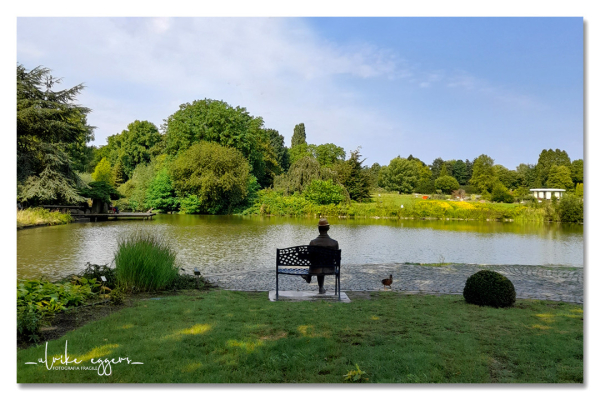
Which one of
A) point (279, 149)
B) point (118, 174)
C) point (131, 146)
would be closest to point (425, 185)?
point (279, 149)

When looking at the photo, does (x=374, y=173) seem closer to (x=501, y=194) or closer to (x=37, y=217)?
(x=501, y=194)

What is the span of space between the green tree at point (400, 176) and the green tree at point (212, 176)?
1358 cm

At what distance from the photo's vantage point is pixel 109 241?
14.5 metres

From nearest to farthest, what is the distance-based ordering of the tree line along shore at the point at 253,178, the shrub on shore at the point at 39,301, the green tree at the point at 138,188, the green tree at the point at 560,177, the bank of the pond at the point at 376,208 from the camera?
the shrub on shore at the point at 39,301, the green tree at the point at 560,177, the tree line along shore at the point at 253,178, the green tree at the point at 138,188, the bank of the pond at the point at 376,208

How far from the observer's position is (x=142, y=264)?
6227 millimetres

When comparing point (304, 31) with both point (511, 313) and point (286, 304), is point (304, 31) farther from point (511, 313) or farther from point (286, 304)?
point (511, 313)

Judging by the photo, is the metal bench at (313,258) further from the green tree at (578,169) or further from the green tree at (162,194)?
the green tree at (162,194)

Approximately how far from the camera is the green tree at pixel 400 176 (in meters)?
38.8

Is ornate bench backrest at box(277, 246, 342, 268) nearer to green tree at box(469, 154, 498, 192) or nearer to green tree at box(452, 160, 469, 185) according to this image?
green tree at box(469, 154, 498, 192)

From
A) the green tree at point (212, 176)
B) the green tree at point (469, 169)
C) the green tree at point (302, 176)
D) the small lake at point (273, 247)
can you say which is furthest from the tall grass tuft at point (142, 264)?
the green tree at point (469, 169)

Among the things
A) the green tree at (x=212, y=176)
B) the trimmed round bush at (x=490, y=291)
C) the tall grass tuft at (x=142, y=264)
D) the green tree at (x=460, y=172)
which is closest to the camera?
the trimmed round bush at (x=490, y=291)

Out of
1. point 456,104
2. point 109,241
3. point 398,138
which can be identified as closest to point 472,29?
point 456,104

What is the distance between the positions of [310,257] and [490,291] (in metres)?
2.34

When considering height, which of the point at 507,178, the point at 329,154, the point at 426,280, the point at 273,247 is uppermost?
the point at 329,154
